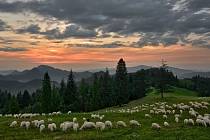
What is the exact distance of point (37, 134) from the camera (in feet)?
113

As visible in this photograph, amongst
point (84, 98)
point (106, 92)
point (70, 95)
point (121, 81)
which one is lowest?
point (84, 98)

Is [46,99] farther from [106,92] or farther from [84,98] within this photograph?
[106,92]

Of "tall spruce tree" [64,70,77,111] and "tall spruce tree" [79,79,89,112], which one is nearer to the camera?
"tall spruce tree" [79,79,89,112]

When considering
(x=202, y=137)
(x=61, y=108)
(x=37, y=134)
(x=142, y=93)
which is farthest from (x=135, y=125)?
(x=142, y=93)

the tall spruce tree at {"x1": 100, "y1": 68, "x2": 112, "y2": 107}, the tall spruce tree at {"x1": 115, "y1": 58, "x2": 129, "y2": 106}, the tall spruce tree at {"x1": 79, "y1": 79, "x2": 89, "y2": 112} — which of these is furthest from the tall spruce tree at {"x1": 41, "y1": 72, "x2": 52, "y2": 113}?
the tall spruce tree at {"x1": 100, "y1": 68, "x2": 112, "y2": 107}

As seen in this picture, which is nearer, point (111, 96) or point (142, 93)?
point (111, 96)

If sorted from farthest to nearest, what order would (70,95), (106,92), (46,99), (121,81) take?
(106,92) → (70,95) → (121,81) → (46,99)

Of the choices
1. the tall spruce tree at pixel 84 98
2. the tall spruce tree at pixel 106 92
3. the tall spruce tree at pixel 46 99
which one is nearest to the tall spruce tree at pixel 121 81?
the tall spruce tree at pixel 106 92

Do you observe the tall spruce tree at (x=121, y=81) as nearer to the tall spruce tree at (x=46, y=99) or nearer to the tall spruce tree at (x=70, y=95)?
the tall spruce tree at (x=70, y=95)

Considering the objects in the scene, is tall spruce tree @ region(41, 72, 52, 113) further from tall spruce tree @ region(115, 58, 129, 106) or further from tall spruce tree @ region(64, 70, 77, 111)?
tall spruce tree @ region(115, 58, 129, 106)

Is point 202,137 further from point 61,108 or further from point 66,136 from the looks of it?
point 61,108

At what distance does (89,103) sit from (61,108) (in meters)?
12.6

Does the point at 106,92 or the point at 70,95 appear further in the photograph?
the point at 106,92

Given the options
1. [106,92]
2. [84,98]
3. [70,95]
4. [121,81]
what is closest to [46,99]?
[70,95]
